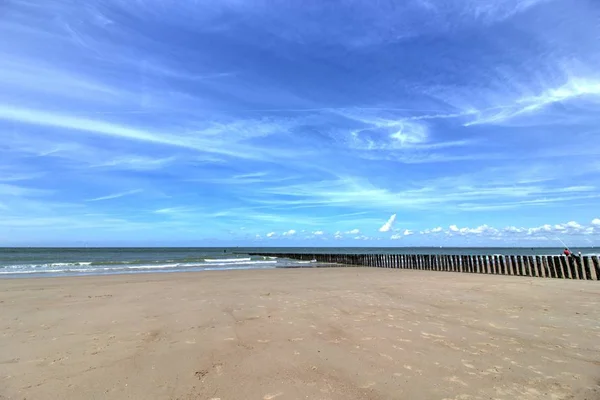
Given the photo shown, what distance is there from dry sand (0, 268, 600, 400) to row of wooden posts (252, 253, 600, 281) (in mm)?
10673

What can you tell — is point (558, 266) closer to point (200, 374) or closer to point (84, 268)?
point (200, 374)

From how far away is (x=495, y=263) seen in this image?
23844mm

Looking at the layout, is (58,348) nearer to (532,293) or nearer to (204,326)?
(204,326)

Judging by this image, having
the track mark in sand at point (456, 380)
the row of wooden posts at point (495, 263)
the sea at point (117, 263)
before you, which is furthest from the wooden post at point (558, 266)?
the sea at point (117, 263)

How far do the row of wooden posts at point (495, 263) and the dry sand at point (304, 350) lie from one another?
1067cm

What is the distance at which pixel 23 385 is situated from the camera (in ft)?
15.1

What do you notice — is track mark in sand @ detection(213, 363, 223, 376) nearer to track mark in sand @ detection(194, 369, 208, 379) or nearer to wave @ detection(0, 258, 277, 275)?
track mark in sand @ detection(194, 369, 208, 379)

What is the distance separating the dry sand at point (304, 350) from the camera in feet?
14.5

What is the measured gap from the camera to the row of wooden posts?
752 inches

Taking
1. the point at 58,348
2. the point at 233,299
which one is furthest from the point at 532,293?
the point at 58,348

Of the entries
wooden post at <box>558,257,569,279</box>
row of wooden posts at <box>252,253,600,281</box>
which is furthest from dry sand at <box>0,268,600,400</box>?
wooden post at <box>558,257,569,279</box>

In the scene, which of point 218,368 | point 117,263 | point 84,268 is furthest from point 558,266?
point 117,263

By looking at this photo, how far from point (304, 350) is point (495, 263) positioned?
2236 centimetres

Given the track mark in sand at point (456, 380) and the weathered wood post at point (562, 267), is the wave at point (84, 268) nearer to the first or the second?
the weathered wood post at point (562, 267)
